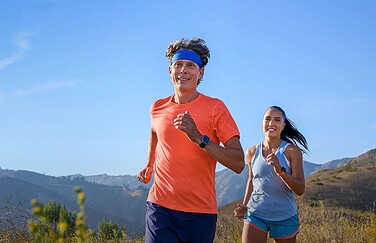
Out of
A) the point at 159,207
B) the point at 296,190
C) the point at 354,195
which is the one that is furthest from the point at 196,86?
the point at 354,195

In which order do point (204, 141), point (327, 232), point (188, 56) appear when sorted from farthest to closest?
point (327, 232) → point (188, 56) → point (204, 141)

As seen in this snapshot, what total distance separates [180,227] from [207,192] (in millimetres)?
294

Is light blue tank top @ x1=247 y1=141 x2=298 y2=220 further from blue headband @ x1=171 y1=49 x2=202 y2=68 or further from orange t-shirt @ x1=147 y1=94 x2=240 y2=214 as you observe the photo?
blue headband @ x1=171 y1=49 x2=202 y2=68

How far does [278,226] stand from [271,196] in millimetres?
285

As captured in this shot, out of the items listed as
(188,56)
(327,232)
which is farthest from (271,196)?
(327,232)

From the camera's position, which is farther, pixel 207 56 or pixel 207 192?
pixel 207 56

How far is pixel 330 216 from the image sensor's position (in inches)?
395

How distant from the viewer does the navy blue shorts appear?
4.03 metres

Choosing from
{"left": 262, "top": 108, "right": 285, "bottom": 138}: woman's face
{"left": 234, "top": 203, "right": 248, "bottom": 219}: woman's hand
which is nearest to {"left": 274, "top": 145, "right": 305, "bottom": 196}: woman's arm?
{"left": 262, "top": 108, "right": 285, "bottom": 138}: woman's face

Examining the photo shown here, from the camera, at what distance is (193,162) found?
4.01m

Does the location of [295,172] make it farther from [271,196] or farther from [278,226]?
[278,226]

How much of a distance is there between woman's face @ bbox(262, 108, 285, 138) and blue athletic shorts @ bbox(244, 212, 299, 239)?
85 centimetres

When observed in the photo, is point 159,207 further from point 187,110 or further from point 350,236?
point 350,236

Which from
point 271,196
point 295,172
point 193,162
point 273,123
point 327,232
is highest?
point 273,123
